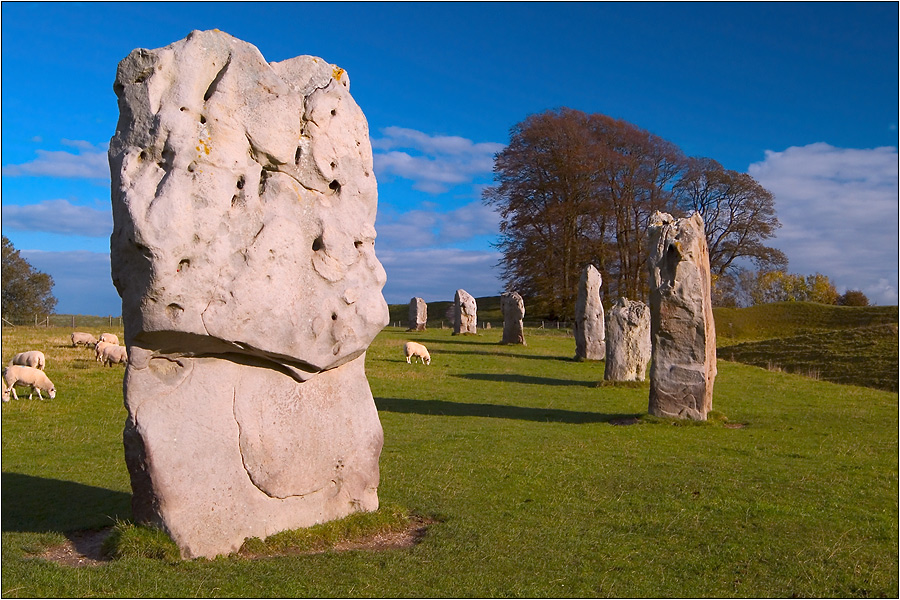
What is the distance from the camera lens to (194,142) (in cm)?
668

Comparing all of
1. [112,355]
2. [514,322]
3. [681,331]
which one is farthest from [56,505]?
[514,322]

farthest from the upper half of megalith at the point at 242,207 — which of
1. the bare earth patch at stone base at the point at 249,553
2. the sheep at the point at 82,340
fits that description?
the sheep at the point at 82,340

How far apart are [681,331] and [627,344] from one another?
7.27 m

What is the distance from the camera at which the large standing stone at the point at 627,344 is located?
21906mm

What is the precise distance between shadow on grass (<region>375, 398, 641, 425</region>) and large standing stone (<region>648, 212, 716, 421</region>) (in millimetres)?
1008

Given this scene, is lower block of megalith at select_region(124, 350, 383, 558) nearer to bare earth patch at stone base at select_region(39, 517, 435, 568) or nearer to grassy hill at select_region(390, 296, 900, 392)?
bare earth patch at stone base at select_region(39, 517, 435, 568)

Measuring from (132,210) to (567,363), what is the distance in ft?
75.1

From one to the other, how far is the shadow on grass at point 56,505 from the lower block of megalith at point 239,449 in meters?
1.40

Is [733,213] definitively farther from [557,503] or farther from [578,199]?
[557,503]

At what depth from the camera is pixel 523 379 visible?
76.7 ft

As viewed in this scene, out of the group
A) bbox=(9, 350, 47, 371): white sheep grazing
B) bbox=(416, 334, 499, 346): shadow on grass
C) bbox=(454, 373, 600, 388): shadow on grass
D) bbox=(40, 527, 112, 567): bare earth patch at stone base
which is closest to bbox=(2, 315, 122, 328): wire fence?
bbox=(416, 334, 499, 346): shadow on grass

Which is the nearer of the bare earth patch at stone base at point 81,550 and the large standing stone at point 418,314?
the bare earth patch at stone base at point 81,550

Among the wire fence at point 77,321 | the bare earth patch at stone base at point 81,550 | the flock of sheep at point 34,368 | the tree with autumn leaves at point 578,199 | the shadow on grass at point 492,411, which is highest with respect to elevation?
the tree with autumn leaves at point 578,199

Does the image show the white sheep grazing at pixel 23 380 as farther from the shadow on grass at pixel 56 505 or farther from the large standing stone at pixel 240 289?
the large standing stone at pixel 240 289
